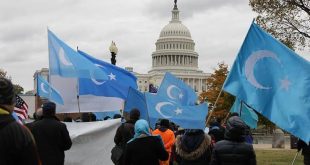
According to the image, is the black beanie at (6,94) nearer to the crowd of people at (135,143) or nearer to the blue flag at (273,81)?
the crowd of people at (135,143)

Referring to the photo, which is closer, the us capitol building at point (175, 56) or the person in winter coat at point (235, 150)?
the person in winter coat at point (235, 150)

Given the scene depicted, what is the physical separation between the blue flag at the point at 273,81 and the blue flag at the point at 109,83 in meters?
4.86

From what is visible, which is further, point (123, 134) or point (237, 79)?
point (123, 134)

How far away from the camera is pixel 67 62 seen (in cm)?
1245

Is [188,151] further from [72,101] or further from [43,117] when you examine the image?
[72,101]

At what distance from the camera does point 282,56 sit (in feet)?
27.6

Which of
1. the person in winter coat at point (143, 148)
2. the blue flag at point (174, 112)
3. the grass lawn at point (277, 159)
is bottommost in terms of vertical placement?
the grass lawn at point (277, 159)

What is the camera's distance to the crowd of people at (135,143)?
4016 mm

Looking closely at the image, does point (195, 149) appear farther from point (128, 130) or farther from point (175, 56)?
point (175, 56)

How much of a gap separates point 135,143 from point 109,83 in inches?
195

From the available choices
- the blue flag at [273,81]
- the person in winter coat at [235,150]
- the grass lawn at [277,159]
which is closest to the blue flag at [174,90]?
the blue flag at [273,81]

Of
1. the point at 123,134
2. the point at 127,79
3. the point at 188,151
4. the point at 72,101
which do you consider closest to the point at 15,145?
the point at 188,151

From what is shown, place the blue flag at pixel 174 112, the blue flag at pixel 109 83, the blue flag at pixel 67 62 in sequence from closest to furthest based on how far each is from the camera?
the blue flag at pixel 174 112
the blue flag at pixel 67 62
the blue flag at pixel 109 83

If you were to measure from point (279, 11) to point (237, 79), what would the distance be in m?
18.5
